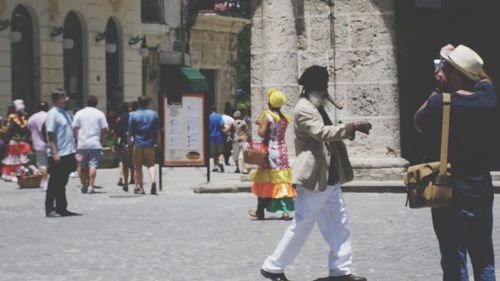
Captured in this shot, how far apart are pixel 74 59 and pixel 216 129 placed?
6998 millimetres

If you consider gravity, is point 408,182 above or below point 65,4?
below

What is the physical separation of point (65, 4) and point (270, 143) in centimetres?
1948

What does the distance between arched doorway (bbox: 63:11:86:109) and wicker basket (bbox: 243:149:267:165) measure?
746 inches

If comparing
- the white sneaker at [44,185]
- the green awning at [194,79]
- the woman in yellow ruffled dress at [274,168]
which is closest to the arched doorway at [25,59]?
the white sneaker at [44,185]

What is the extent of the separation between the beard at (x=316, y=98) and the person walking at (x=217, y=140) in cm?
1724

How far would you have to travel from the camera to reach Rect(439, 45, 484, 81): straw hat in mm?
6812

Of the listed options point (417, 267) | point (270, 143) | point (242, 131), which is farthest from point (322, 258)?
point (242, 131)

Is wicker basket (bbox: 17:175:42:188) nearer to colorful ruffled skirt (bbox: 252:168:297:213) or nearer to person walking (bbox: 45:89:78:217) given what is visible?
person walking (bbox: 45:89:78:217)

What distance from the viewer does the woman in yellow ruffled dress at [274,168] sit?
13.9 meters

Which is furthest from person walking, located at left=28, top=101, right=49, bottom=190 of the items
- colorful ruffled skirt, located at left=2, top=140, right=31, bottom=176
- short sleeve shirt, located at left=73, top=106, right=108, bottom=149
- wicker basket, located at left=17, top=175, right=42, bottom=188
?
short sleeve shirt, located at left=73, top=106, right=108, bottom=149

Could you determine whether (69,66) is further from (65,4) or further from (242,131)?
(242,131)

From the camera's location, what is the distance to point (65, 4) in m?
32.3

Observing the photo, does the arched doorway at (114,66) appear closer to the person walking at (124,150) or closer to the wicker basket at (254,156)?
the person walking at (124,150)

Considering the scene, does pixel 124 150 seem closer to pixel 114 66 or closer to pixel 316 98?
pixel 316 98
